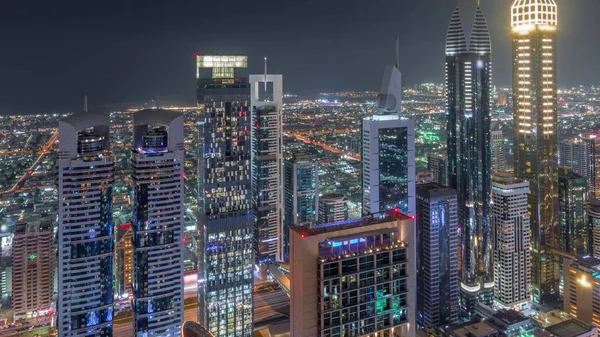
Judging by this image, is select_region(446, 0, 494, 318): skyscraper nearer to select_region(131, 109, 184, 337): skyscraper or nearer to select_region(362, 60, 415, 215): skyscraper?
select_region(362, 60, 415, 215): skyscraper

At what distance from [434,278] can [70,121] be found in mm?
13616

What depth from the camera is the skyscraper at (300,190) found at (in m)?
21.8

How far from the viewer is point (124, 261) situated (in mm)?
16062

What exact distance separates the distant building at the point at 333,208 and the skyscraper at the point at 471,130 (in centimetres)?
540

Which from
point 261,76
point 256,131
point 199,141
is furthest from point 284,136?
point 199,141

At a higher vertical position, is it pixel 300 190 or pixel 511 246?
pixel 300 190

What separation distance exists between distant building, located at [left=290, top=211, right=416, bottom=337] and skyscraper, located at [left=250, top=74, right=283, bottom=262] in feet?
48.3

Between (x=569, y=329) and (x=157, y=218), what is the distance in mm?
13122

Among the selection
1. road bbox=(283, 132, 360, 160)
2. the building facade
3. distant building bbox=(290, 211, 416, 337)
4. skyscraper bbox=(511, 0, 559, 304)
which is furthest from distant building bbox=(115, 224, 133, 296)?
skyscraper bbox=(511, 0, 559, 304)

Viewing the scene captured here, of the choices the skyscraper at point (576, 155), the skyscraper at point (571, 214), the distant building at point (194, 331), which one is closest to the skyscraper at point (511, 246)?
the skyscraper at point (571, 214)

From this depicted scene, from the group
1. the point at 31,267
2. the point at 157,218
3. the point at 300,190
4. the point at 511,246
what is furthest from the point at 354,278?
the point at 511,246

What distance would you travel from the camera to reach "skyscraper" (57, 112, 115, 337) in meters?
12.5

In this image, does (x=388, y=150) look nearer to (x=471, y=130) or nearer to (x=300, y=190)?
(x=300, y=190)

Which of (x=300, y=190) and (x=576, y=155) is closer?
(x=300, y=190)
